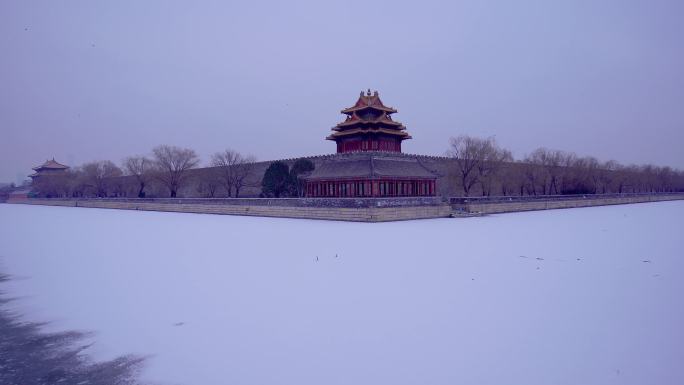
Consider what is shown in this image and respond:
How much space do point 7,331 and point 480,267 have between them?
9.57m

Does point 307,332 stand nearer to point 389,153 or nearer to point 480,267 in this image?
point 480,267

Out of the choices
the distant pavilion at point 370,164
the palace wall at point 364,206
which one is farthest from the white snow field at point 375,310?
the distant pavilion at point 370,164

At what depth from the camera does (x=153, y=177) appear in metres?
48.6

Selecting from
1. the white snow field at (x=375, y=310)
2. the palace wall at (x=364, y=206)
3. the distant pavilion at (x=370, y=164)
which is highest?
the distant pavilion at (x=370, y=164)

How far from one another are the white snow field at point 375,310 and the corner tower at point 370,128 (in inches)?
887

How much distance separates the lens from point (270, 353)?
16.8 feet

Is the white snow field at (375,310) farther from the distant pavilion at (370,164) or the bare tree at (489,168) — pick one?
the bare tree at (489,168)

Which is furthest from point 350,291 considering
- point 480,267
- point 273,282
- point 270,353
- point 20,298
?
point 20,298

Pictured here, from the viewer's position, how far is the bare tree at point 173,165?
47000 millimetres

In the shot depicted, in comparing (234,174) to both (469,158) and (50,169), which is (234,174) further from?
(50,169)

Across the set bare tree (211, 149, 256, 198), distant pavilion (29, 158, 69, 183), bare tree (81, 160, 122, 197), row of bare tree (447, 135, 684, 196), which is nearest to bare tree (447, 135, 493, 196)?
row of bare tree (447, 135, 684, 196)

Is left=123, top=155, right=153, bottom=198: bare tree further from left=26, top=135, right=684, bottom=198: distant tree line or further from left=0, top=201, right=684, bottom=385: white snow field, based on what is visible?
left=0, top=201, right=684, bottom=385: white snow field

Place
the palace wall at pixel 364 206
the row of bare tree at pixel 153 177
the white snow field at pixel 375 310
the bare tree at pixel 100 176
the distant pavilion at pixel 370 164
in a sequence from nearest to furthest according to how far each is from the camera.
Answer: the white snow field at pixel 375 310 → the palace wall at pixel 364 206 → the distant pavilion at pixel 370 164 → the row of bare tree at pixel 153 177 → the bare tree at pixel 100 176

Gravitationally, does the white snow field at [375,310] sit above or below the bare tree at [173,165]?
below
